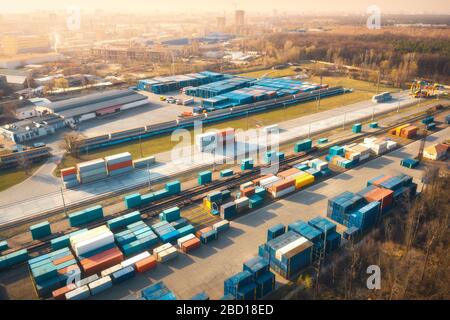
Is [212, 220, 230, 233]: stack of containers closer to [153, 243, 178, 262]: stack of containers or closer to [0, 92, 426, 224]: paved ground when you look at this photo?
[153, 243, 178, 262]: stack of containers

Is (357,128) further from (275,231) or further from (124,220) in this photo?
(124,220)

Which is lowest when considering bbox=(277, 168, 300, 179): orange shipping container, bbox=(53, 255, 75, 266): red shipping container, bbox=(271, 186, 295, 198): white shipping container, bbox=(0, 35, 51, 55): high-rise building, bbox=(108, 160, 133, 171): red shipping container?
bbox=(53, 255, 75, 266): red shipping container

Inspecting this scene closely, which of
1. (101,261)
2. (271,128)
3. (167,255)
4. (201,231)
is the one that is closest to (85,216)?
(101,261)

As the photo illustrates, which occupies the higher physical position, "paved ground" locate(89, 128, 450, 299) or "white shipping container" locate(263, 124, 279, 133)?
"white shipping container" locate(263, 124, 279, 133)

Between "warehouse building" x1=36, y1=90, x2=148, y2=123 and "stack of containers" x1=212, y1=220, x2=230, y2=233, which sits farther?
Result: "warehouse building" x1=36, y1=90, x2=148, y2=123

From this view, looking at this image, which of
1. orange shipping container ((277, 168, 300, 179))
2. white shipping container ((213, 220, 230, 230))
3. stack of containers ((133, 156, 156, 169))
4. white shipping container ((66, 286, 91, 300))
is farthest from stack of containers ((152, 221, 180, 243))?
orange shipping container ((277, 168, 300, 179))

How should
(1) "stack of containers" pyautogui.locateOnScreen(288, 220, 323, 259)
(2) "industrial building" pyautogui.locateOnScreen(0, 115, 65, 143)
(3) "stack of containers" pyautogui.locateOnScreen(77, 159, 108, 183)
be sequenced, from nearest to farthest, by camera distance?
(1) "stack of containers" pyautogui.locateOnScreen(288, 220, 323, 259), (3) "stack of containers" pyautogui.locateOnScreen(77, 159, 108, 183), (2) "industrial building" pyautogui.locateOnScreen(0, 115, 65, 143)

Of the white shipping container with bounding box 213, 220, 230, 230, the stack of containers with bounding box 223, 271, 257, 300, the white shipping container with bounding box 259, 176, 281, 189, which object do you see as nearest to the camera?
the stack of containers with bounding box 223, 271, 257, 300
